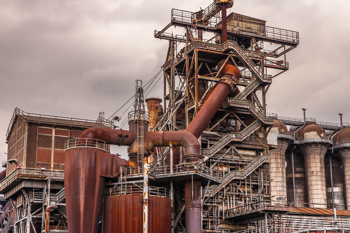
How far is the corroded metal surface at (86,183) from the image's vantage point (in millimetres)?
48562

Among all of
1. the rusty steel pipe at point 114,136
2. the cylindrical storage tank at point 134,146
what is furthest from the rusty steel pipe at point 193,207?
the rusty steel pipe at point 114,136

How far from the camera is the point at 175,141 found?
53.9 metres

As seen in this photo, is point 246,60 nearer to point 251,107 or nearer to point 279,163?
point 251,107

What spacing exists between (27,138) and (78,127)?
22.2 feet

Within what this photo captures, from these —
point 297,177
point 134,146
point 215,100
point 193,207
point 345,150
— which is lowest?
point 193,207

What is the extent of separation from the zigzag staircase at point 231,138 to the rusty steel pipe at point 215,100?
445 centimetres

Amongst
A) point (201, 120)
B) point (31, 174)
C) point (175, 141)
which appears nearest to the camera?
point (175, 141)

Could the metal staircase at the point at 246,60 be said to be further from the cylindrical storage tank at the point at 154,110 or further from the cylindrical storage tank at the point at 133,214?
the cylindrical storage tank at the point at 133,214

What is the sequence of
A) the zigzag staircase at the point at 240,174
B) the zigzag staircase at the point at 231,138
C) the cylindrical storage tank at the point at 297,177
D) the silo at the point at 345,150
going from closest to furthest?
the zigzag staircase at the point at 240,174 → the zigzag staircase at the point at 231,138 → the cylindrical storage tank at the point at 297,177 → the silo at the point at 345,150

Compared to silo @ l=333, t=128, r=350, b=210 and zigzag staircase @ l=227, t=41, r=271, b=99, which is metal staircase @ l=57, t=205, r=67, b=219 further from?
silo @ l=333, t=128, r=350, b=210

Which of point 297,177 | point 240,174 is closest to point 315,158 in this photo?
point 297,177

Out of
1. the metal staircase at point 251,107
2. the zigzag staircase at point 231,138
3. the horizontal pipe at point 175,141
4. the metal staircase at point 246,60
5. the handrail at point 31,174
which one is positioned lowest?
the handrail at point 31,174

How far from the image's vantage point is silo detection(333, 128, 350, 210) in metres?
89.2

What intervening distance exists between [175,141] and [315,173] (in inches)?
1543
